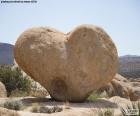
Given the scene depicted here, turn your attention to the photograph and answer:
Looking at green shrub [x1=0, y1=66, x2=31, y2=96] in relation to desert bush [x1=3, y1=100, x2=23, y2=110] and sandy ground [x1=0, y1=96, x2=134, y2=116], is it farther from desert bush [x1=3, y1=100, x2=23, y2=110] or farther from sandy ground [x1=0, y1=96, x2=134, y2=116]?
desert bush [x1=3, y1=100, x2=23, y2=110]

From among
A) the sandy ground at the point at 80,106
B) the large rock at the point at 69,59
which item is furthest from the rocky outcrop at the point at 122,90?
the large rock at the point at 69,59

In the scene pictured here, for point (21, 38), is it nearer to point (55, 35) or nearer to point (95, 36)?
point (55, 35)

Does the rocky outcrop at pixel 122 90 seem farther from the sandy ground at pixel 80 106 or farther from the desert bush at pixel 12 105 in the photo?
the desert bush at pixel 12 105

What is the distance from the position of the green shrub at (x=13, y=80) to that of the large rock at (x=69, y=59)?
6.50 meters

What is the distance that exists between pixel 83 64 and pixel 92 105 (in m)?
1.81

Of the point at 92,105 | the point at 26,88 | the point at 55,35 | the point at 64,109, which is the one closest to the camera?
the point at 64,109

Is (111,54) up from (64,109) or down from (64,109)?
up

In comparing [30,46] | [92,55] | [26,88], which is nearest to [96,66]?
[92,55]

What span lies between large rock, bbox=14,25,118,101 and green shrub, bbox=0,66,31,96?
650 centimetres

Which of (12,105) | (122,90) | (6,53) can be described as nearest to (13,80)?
(122,90)

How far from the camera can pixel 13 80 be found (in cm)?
2548

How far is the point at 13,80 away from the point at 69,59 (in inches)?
316

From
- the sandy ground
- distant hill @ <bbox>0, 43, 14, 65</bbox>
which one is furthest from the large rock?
distant hill @ <bbox>0, 43, 14, 65</bbox>

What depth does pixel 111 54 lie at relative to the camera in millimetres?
18969
